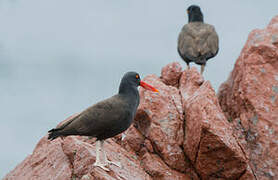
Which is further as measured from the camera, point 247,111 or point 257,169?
point 247,111

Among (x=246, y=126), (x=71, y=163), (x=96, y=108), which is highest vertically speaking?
(x=96, y=108)

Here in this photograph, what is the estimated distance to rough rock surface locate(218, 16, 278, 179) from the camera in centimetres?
1301

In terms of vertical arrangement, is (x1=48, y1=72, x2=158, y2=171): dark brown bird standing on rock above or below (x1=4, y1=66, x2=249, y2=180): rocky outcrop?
above

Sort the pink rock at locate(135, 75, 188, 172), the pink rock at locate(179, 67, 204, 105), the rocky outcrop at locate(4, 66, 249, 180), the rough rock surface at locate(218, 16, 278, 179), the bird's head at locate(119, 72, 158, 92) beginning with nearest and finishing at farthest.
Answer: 1. the bird's head at locate(119, 72, 158, 92)
2. the rocky outcrop at locate(4, 66, 249, 180)
3. the pink rock at locate(135, 75, 188, 172)
4. the rough rock surface at locate(218, 16, 278, 179)
5. the pink rock at locate(179, 67, 204, 105)

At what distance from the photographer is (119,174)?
950cm

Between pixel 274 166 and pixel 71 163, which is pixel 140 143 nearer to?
pixel 71 163

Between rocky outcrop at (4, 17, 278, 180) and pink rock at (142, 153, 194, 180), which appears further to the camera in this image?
pink rock at (142, 153, 194, 180)

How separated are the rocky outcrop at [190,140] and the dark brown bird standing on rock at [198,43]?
2732 mm

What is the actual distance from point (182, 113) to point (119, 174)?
398cm

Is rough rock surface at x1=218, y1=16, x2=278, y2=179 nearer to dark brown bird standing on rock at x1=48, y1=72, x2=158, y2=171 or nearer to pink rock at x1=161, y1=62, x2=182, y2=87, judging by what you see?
pink rock at x1=161, y1=62, x2=182, y2=87

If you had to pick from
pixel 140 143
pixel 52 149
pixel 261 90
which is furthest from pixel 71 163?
pixel 261 90

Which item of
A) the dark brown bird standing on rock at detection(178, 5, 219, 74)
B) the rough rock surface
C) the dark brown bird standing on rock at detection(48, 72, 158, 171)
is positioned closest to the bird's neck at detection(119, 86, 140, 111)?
the dark brown bird standing on rock at detection(48, 72, 158, 171)

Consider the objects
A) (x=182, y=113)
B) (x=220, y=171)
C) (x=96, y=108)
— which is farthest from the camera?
(x=182, y=113)

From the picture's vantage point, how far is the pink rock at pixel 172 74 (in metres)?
15.2
